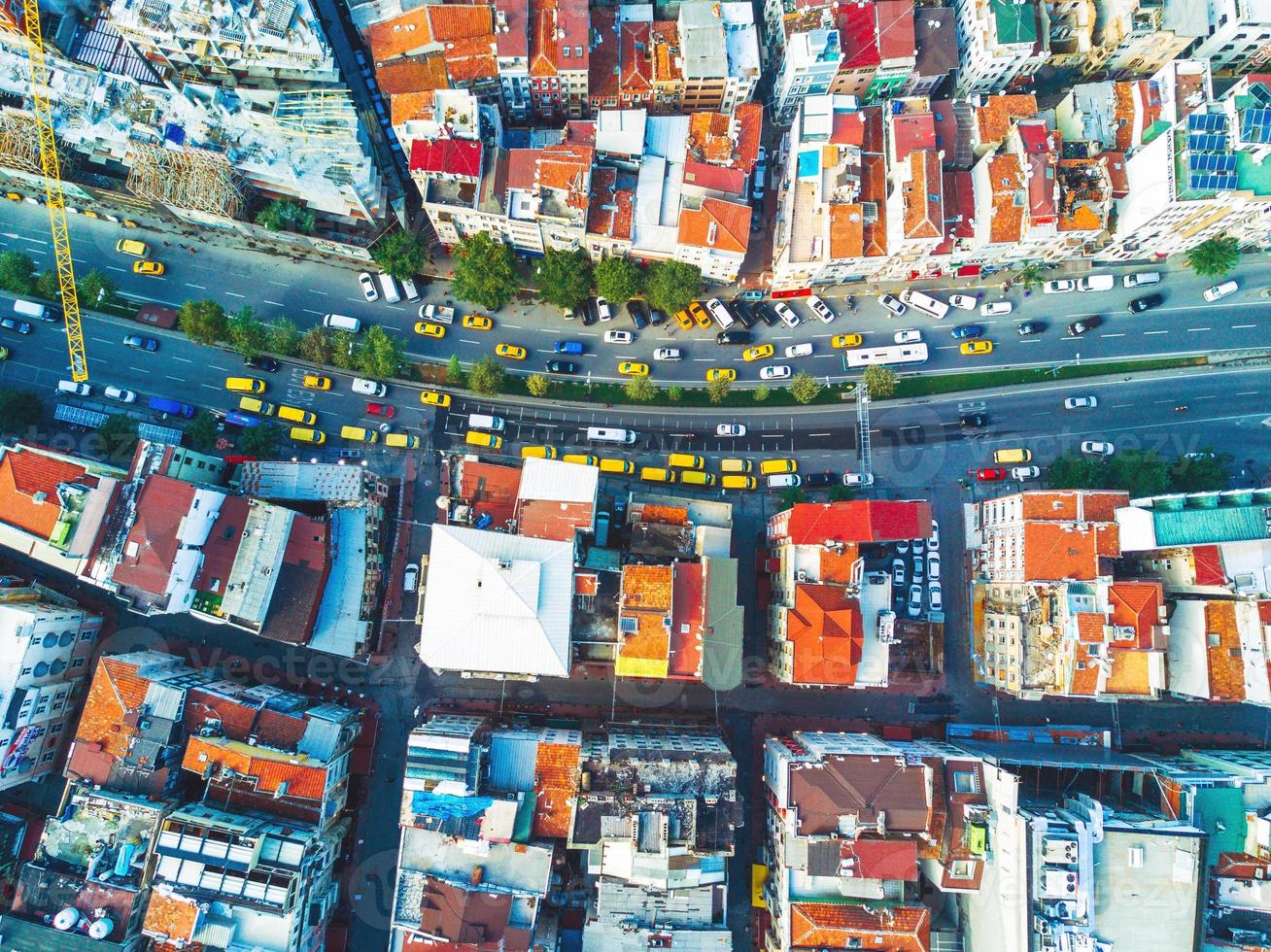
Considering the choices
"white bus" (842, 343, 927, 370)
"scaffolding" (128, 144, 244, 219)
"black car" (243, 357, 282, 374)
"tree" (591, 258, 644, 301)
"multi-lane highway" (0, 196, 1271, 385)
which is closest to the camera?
"scaffolding" (128, 144, 244, 219)

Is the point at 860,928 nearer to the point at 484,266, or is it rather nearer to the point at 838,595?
the point at 838,595

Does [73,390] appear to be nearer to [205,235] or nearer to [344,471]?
[205,235]

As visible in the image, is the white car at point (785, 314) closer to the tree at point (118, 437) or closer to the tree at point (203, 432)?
the tree at point (203, 432)

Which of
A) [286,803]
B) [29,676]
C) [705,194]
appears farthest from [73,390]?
[705,194]

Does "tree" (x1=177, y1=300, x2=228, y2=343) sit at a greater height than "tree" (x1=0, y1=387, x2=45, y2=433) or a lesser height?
greater

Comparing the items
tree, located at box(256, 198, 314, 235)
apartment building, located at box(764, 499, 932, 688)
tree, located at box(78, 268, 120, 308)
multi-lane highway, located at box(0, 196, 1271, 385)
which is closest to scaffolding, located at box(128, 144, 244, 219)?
tree, located at box(256, 198, 314, 235)

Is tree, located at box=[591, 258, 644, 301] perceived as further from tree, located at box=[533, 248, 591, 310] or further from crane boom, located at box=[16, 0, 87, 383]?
crane boom, located at box=[16, 0, 87, 383]

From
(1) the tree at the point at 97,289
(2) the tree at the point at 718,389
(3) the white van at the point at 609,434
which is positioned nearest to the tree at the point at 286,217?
(1) the tree at the point at 97,289
